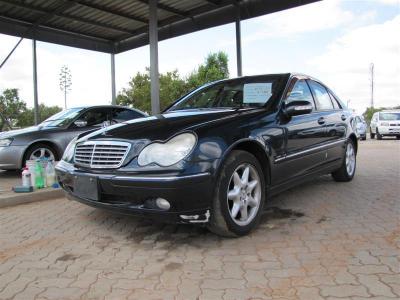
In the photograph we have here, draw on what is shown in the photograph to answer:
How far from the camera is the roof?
11336 mm

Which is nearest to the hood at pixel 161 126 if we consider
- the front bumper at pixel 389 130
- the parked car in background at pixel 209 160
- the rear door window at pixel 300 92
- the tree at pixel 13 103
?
the parked car in background at pixel 209 160

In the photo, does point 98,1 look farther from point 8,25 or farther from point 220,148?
point 220,148

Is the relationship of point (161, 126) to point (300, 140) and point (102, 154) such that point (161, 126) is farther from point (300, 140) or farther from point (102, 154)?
point (300, 140)

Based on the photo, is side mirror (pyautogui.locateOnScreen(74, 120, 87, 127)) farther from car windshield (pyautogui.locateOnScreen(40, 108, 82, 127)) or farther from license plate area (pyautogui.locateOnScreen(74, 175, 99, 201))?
license plate area (pyautogui.locateOnScreen(74, 175, 99, 201))

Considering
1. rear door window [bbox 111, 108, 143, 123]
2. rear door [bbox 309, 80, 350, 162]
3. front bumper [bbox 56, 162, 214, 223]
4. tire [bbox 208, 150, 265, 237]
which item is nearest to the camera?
front bumper [bbox 56, 162, 214, 223]

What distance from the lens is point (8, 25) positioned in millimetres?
12422

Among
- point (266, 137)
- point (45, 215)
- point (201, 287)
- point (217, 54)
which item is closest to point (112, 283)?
point (201, 287)

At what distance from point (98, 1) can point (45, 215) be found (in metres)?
8.14

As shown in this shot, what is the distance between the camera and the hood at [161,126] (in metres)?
3.38

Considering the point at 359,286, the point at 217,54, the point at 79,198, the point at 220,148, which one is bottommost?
the point at 359,286

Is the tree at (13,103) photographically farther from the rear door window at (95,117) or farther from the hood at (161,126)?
the hood at (161,126)

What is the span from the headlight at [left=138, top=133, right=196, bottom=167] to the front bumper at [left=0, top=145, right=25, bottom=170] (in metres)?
4.77

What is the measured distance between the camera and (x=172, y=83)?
40375 millimetres

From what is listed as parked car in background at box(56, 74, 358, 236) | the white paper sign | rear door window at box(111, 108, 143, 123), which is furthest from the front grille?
rear door window at box(111, 108, 143, 123)
